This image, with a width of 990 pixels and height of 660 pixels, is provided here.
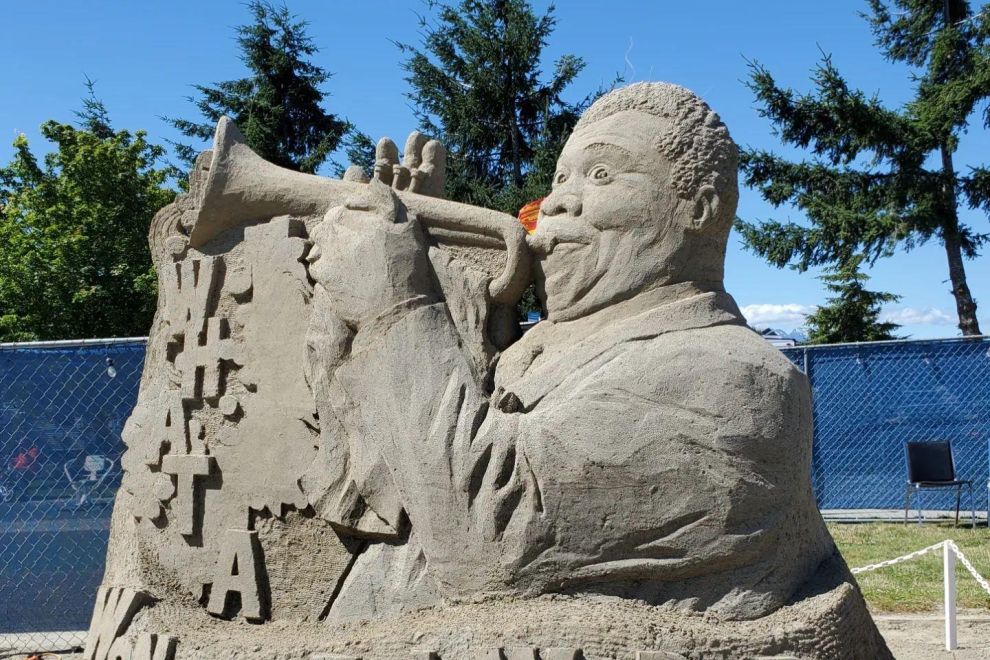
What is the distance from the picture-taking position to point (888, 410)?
8516mm

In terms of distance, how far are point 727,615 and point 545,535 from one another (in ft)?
1.78

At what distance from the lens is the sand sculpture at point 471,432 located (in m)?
2.66

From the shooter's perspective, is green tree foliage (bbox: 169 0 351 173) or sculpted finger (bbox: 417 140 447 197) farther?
green tree foliage (bbox: 169 0 351 173)

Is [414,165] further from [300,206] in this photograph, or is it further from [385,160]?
[300,206]

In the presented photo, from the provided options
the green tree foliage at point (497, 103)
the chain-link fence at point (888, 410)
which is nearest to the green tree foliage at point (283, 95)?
the green tree foliage at point (497, 103)

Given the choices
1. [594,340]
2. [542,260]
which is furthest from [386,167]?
[594,340]

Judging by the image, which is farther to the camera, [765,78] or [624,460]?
[765,78]

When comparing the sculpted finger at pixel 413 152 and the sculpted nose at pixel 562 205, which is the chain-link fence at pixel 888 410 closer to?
the sculpted finger at pixel 413 152

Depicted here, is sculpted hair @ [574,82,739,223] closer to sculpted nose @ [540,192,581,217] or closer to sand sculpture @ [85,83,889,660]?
sand sculpture @ [85,83,889,660]

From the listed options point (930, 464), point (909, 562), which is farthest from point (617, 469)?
point (930, 464)

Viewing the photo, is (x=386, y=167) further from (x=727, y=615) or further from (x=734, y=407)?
(x=727, y=615)

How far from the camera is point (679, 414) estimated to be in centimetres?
267

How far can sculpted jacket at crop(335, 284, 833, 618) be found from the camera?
2.65 meters

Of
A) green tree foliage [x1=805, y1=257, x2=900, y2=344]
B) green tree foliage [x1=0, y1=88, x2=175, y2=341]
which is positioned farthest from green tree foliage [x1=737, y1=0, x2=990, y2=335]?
green tree foliage [x1=0, y1=88, x2=175, y2=341]
